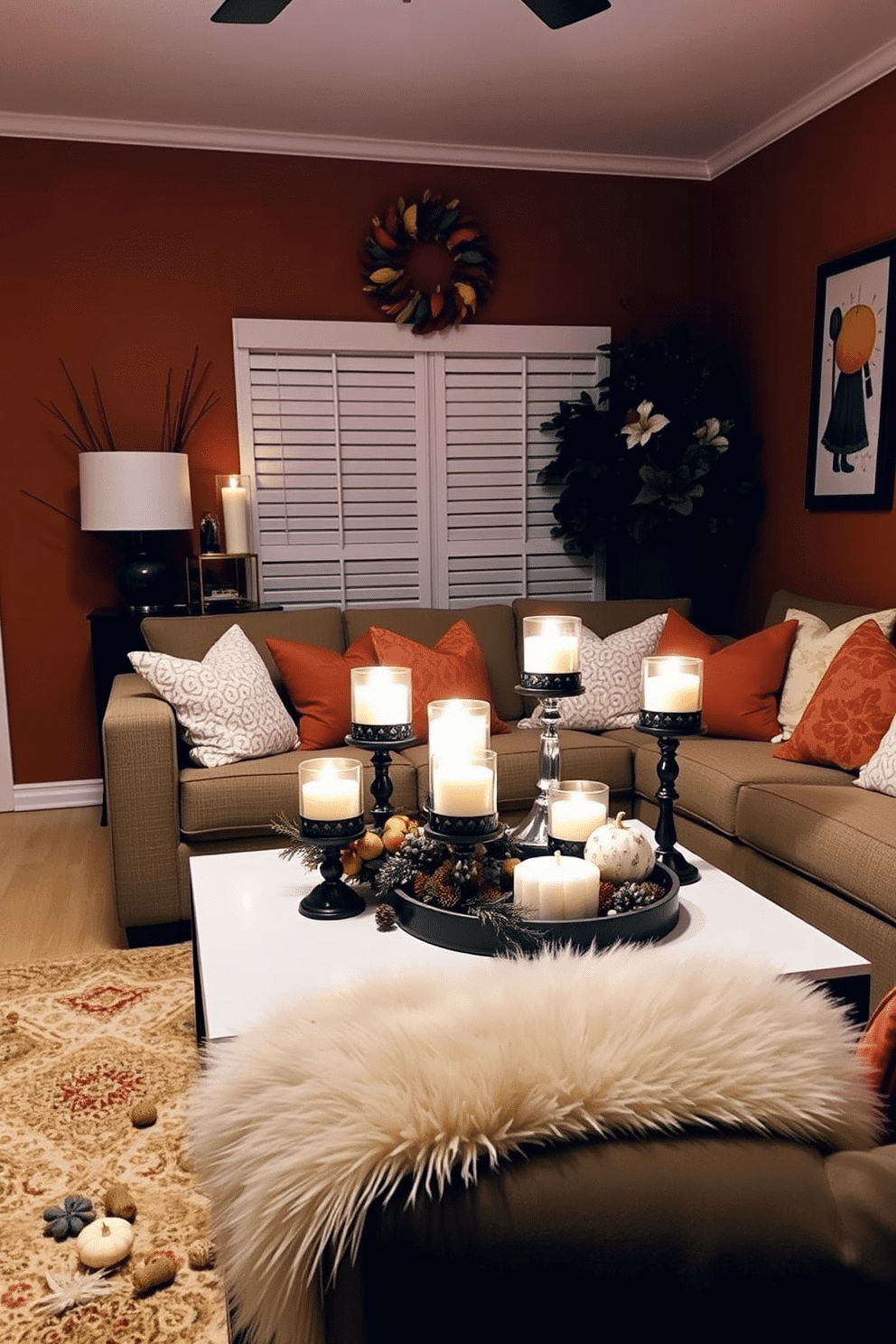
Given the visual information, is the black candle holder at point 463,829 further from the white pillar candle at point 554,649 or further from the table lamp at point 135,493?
the table lamp at point 135,493

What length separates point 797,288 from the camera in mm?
4230

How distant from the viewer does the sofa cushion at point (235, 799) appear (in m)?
3.03

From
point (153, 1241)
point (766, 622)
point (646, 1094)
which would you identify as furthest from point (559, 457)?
point (646, 1094)

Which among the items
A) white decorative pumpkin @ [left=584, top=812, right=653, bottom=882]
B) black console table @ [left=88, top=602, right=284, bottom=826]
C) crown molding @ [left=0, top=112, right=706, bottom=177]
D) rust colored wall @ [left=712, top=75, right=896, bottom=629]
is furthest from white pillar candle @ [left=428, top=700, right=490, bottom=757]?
crown molding @ [left=0, top=112, right=706, bottom=177]

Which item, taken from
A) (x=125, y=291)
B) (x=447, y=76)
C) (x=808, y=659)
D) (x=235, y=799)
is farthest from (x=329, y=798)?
(x=125, y=291)

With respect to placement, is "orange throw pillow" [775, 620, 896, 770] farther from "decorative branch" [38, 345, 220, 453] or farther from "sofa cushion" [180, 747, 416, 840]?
"decorative branch" [38, 345, 220, 453]

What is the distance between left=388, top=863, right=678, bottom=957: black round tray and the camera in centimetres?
176

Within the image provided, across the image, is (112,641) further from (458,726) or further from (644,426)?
(458,726)

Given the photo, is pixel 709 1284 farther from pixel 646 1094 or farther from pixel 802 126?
pixel 802 126

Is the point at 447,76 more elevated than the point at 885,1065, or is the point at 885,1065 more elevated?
the point at 447,76

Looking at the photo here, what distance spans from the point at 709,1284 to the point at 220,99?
4244mm

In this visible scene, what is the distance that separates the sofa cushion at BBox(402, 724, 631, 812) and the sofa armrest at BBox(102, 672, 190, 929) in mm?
740

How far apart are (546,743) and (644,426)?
2.32 m

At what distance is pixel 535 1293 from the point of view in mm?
631
